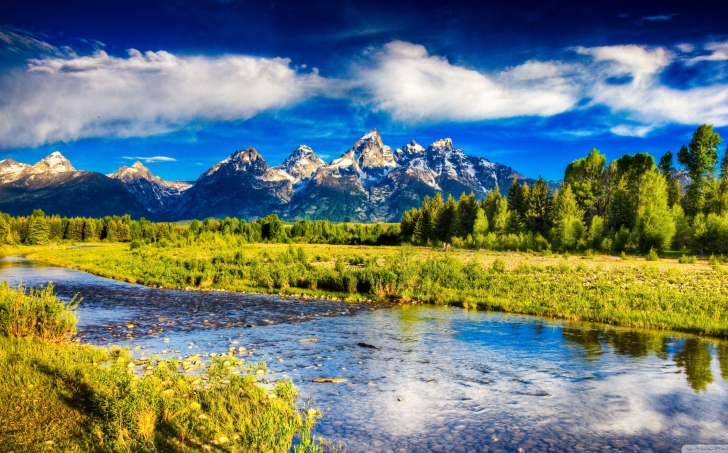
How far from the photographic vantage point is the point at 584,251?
7138 cm

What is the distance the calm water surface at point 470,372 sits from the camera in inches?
409

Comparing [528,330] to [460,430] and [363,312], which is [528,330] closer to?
[363,312]

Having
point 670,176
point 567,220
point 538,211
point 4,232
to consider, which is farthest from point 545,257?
point 4,232

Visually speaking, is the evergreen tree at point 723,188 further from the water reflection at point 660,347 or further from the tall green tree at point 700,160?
the water reflection at point 660,347

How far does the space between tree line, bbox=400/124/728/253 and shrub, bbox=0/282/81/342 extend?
241ft

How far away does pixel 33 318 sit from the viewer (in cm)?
1562

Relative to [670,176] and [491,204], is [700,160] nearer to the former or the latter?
[670,176]

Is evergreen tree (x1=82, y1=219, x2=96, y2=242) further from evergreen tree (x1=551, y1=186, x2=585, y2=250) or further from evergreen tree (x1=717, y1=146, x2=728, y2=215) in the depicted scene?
evergreen tree (x1=717, y1=146, x2=728, y2=215)

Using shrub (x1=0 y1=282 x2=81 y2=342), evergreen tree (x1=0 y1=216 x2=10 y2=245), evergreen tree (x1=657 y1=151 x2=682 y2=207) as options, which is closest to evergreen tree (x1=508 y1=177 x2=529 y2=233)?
evergreen tree (x1=657 y1=151 x2=682 y2=207)

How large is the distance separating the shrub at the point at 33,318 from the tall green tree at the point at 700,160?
91.8 meters

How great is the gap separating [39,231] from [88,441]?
17496cm

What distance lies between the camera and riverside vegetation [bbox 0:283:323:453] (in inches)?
327

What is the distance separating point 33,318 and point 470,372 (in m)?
16.3

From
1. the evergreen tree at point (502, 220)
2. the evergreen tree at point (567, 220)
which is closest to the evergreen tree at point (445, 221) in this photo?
the evergreen tree at point (502, 220)
